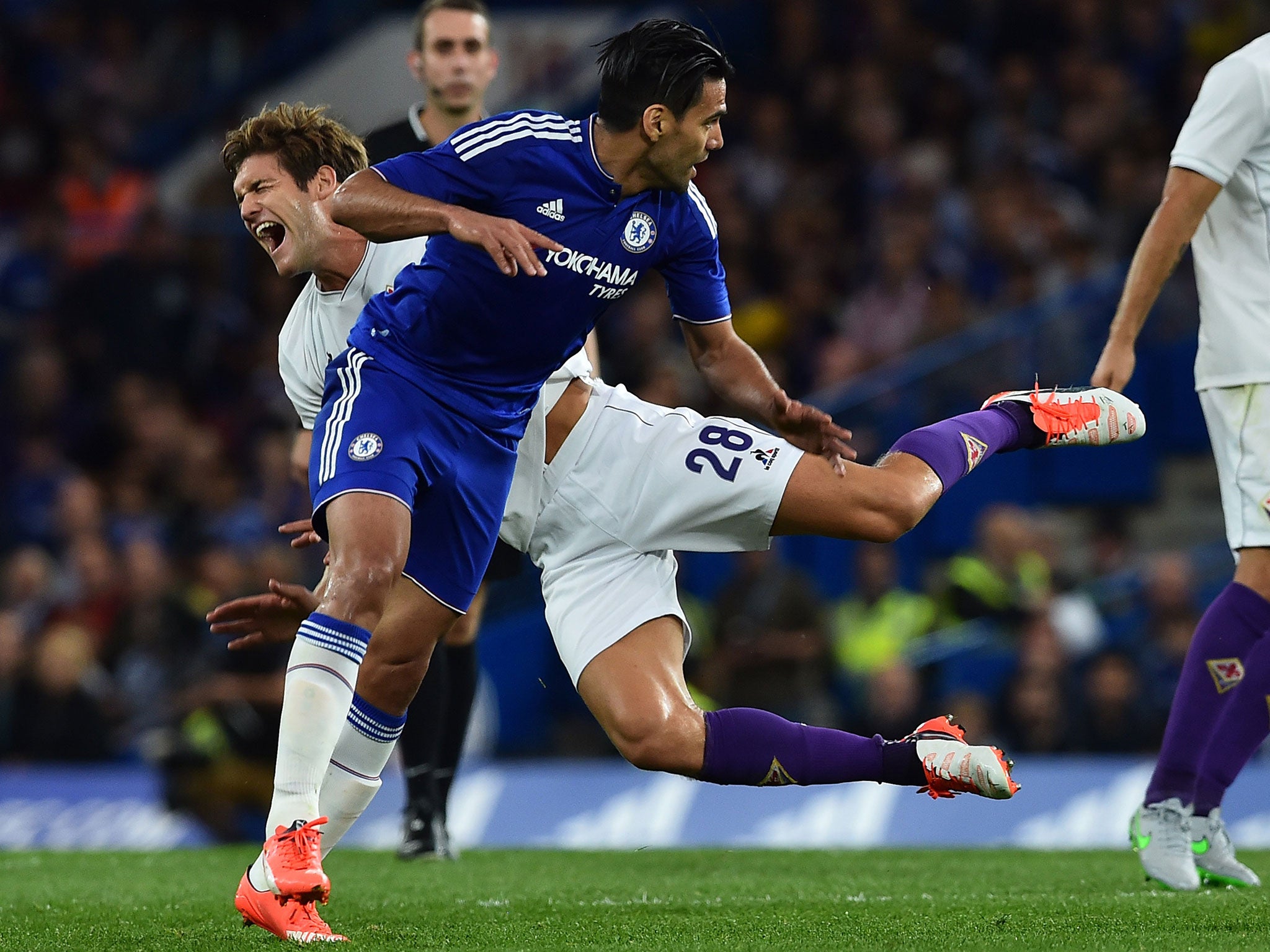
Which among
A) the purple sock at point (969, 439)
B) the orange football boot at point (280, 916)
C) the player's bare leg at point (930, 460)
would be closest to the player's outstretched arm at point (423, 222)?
the player's bare leg at point (930, 460)

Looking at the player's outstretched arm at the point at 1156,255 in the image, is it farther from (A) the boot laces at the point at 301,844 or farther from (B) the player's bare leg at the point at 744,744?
(A) the boot laces at the point at 301,844

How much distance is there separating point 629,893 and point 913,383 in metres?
6.35

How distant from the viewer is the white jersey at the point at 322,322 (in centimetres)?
519

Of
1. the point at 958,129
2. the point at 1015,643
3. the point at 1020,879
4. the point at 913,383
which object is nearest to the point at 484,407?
the point at 1020,879

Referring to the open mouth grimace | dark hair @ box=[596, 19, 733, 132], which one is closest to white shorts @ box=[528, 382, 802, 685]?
dark hair @ box=[596, 19, 733, 132]

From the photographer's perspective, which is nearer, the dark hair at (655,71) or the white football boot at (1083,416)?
the dark hair at (655,71)

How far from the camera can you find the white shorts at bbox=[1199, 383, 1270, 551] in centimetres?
478

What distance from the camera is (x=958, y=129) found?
42.1ft

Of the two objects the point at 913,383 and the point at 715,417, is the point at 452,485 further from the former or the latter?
the point at 913,383

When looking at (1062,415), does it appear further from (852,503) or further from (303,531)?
(303,531)

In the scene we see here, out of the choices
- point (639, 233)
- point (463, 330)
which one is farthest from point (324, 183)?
point (639, 233)

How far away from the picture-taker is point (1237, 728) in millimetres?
4871

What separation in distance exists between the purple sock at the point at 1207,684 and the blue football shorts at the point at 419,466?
2.01m

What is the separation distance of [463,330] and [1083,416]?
181 cm
